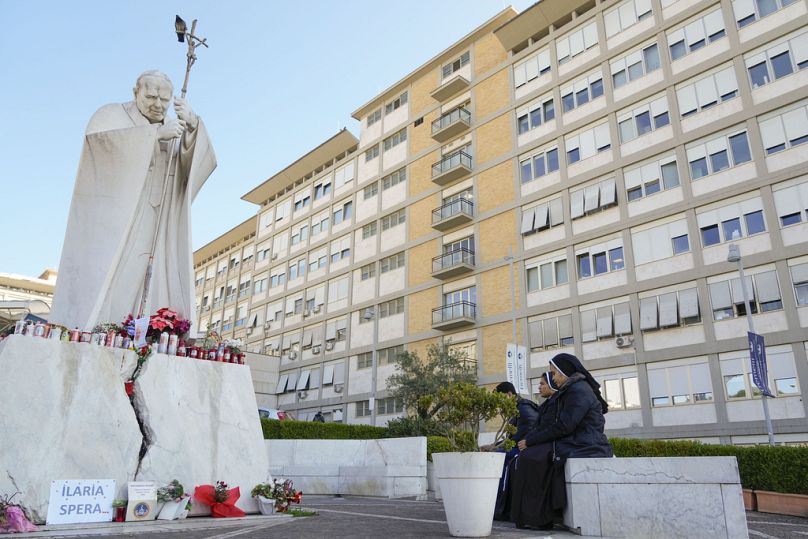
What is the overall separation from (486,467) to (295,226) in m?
42.8

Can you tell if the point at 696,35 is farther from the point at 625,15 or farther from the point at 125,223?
the point at 125,223

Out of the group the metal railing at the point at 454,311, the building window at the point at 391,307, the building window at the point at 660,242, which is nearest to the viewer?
the building window at the point at 660,242

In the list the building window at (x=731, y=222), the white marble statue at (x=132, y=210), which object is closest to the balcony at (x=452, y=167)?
the building window at (x=731, y=222)

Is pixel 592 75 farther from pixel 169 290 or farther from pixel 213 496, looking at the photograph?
pixel 213 496

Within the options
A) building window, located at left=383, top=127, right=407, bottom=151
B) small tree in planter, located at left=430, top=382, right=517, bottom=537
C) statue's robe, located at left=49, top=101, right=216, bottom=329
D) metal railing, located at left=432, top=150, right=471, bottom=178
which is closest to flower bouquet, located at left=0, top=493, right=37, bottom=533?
statue's robe, located at left=49, top=101, right=216, bottom=329

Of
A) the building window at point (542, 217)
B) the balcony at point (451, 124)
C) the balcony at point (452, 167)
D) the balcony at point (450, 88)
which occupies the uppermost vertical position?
the balcony at point (450, 88)

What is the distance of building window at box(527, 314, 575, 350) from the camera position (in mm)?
25766

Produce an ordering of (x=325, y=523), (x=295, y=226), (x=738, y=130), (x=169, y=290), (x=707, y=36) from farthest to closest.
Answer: (x=295, y=226)
(x=707, y=36)
(x=738, y=130)
(x=169, y=290)
(x=325, y=523)

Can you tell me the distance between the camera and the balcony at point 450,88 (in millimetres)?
33938

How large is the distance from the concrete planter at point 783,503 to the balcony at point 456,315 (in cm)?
2010

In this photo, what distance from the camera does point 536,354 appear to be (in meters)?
26.6

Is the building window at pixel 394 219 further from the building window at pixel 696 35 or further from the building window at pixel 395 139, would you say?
the building window at pixel 696 35

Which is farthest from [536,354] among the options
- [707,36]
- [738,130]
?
[707,36]

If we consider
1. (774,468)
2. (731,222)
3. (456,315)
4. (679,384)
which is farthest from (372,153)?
(774,468)
